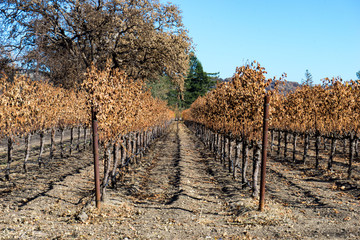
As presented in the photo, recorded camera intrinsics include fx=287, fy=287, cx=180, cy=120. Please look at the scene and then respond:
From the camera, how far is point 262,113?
10906 mm

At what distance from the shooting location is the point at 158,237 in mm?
7051

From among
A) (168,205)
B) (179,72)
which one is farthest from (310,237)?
(179,72)

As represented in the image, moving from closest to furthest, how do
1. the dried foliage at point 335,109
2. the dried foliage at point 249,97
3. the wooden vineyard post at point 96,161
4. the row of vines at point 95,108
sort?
the wooden vineyard post at point 96,161, the row of vines at point 95,108, the dried foliage at point 249,97, the dried foliage at point 335,109

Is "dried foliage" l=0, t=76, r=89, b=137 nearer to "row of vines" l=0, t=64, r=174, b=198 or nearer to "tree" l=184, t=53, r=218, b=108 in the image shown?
"row of vines" l=0, t=64, r=174, b=198

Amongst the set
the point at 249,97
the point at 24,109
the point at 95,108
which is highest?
the point at 249,97

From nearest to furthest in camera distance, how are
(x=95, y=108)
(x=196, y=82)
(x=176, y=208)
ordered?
(x=95, y=108) < (x=176, y=208) < (x=196, y=82)

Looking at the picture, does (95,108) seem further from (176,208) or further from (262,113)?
(262,113)

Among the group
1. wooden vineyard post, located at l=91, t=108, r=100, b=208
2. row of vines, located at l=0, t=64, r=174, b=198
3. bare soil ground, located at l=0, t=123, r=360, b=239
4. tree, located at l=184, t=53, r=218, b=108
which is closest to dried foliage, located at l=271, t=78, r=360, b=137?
bare soil ground, located at l=0, t=123, r=360, b=239

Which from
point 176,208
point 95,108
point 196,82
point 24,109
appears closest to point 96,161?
point 95,108

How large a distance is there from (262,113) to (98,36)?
61.0 ft

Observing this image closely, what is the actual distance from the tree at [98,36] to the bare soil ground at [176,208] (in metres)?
11.8

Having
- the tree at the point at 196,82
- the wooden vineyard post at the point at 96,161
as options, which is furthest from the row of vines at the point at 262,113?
the tree at the point at 196,82

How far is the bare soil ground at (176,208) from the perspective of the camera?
7.32m

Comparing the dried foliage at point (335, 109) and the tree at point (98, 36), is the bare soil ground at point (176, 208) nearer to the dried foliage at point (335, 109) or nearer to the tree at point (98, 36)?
the dried foliage at point (335, 109)
